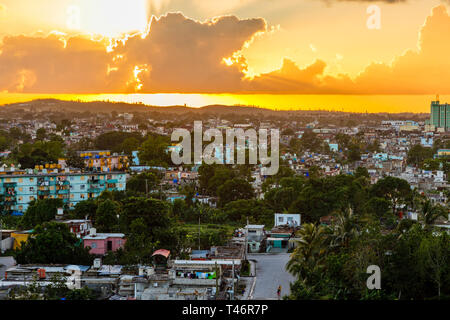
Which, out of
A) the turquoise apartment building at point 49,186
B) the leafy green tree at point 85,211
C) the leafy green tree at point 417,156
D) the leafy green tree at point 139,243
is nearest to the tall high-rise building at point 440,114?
the leafy green tree at point 417,156

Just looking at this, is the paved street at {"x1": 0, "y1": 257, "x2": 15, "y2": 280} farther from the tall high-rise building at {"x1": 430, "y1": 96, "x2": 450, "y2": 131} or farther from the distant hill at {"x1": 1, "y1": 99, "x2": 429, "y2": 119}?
the distant hill at {"x1": 1, "y1": 99, "x2": 429, "y2": 119}

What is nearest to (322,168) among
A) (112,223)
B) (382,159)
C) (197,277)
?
(382,159)

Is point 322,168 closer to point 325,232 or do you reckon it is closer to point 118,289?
point 325,232

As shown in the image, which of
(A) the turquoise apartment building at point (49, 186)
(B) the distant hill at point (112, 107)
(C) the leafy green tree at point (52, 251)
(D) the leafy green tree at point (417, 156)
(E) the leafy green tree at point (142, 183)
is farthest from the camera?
(B) the distant hill at point (112, 107)

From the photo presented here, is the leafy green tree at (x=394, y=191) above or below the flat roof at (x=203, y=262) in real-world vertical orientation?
above

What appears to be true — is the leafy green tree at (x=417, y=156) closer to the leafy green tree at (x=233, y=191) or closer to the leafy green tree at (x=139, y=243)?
the leafy green tree at (x=233, y=191)
